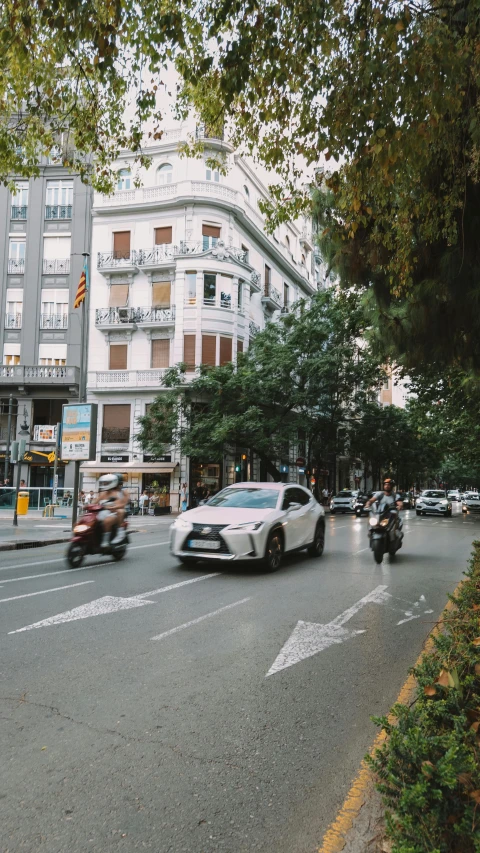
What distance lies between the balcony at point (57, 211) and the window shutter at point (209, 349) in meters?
12.0

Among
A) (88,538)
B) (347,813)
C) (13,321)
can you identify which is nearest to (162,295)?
(13,321)

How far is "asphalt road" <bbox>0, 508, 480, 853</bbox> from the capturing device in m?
2.89

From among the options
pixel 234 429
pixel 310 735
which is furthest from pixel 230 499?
pixel 234 429

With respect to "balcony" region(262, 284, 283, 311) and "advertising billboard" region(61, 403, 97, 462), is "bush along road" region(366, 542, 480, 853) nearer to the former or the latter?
"advertising billboard" region(61, 403, 97, 462)

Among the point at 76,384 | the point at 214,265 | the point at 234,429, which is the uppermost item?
the point at 214,265

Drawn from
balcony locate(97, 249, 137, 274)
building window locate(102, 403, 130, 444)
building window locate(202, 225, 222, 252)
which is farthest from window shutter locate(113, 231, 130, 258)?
building window locate(102, 403, 130, 444)

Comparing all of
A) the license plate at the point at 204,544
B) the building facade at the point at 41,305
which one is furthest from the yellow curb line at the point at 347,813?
the building facade at the point at 41,305

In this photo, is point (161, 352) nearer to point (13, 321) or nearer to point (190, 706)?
point (13, 321)

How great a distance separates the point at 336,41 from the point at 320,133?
711 millimetres

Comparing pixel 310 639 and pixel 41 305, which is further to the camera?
pixel 41 305

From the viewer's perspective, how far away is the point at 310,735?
3918 mm

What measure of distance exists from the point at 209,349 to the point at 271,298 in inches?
369

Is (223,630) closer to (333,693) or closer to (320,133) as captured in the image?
(333,693)

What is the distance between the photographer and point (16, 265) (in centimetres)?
3866
